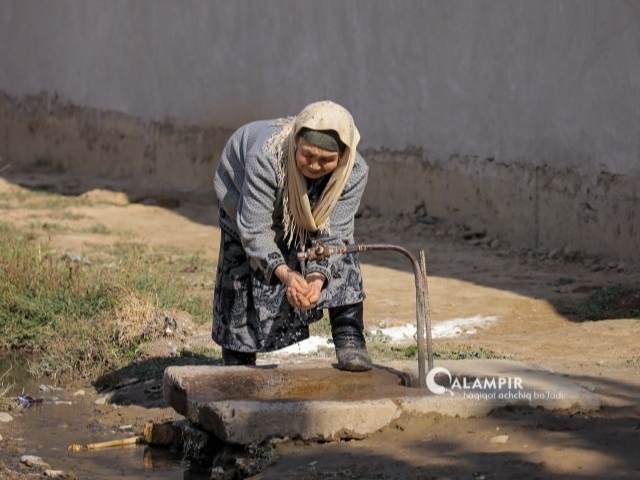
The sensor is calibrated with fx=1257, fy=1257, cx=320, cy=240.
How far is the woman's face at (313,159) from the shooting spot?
4.34 metres

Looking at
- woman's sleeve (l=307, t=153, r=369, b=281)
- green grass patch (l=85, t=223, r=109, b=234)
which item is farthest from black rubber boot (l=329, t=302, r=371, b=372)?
green grass patch (l=85, t=223, r=109, b=234)

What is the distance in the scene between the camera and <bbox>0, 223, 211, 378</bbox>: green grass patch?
6.05 m

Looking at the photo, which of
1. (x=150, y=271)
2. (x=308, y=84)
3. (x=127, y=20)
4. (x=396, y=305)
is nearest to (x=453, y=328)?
(x=396, y=305)

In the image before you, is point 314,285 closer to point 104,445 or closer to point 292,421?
point 292,421

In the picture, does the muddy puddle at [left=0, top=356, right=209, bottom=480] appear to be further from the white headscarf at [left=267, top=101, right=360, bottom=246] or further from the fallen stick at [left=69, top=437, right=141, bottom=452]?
the white headscarf at [left=267, top=101, right=360, bottom=246]

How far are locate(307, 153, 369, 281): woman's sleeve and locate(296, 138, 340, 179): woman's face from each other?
0.19m

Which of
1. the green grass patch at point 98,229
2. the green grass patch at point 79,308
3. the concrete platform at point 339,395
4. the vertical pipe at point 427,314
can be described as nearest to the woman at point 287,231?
the concrete platform at point 339,395

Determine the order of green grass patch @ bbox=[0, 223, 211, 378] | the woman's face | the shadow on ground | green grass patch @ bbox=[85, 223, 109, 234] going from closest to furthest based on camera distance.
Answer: the shadow on ground, the woman's face, green grass patch @ bbox=[0, 223, 211, 378], green grass patch @ bbox=[85, 223, 109, 234]

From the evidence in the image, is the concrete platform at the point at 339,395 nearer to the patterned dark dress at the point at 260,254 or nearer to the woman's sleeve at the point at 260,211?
the patterned dark dress at the point at 260,254

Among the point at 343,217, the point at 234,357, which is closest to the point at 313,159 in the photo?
the point at 343,217

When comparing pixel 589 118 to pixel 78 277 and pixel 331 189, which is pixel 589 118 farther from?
pixel 331 189

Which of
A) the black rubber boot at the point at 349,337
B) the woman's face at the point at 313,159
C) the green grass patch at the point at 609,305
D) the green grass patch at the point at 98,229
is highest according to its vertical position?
the woman's face at the point at 313,159

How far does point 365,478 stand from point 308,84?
7075 mm

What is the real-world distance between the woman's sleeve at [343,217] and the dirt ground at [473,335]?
0.67 m
